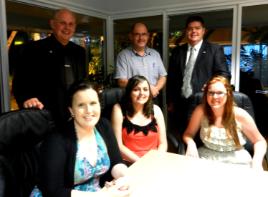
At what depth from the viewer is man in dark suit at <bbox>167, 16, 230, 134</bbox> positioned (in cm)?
278

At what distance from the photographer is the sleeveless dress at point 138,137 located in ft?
7.19

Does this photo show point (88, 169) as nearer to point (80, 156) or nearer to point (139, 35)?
point (80, 156)

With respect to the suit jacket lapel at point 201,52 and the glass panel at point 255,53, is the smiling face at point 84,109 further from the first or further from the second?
the glass panel at point 255,53

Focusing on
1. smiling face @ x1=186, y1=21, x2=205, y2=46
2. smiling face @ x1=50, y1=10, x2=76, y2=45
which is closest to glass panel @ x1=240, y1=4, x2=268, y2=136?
smiling face @ x1=186, y1=21, x2=205, y2=46

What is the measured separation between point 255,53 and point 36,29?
9.33 feet

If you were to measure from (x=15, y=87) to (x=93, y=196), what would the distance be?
1.51m

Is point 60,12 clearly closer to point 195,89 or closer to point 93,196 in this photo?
point 195,89

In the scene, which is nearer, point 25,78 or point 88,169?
point 88,169

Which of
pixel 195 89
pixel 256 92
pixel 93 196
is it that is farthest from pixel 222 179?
pixel 256 92

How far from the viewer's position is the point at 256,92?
3900mm

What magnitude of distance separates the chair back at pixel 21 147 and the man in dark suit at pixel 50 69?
793mm

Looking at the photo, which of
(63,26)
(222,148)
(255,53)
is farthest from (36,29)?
(255,53)

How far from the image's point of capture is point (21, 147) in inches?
56.8

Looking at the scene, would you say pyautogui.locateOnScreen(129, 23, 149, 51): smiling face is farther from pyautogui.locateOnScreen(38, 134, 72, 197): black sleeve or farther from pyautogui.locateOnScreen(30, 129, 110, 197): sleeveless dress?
pyautogui.locateOnScreen(38, 134, 72, 197): black sleeve
